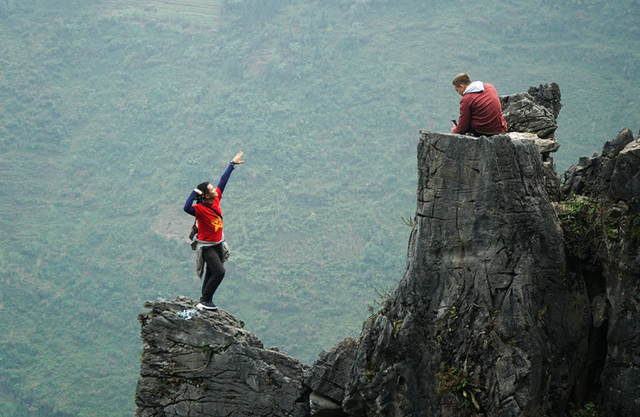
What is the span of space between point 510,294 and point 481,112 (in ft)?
10.4

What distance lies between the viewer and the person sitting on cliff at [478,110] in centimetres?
1098

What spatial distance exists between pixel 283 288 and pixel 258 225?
12.5m

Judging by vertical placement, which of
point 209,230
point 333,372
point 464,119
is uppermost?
point 464,119

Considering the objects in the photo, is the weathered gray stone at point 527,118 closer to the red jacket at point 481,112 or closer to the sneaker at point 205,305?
the red jacket at point 481,112

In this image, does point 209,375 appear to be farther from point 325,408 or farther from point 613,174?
point 613,174

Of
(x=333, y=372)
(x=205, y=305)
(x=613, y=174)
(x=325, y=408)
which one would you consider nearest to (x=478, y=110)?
(x=613, y=174)

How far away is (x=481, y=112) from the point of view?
435 inches

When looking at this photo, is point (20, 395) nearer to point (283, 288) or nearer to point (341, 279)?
point (283, 288)

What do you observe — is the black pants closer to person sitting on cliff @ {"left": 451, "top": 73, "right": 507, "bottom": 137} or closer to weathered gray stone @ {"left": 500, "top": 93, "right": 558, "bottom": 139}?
person sitting on cliff @ {"left": 451, "top": 73, "right": 507, "bottom": 137}

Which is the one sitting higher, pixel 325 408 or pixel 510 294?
pixel 510 294

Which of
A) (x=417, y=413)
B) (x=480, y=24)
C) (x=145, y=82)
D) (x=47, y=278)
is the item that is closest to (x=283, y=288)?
(x=47, y=278)

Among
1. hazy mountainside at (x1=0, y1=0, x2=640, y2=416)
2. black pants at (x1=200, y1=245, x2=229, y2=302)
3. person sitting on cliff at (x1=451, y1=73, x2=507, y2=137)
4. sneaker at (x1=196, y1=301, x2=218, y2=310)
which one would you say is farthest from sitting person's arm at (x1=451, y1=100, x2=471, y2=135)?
hazy mountainside at (x1=0, y1=0, x2=640, y2=416)

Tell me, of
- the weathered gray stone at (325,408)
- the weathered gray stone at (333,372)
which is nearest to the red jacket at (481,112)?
the weathered gray stone at (333,372)

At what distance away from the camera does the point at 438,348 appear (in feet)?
33.8
